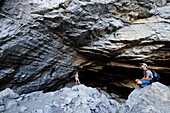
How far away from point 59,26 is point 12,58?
3.09 m

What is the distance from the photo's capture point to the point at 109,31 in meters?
13.9

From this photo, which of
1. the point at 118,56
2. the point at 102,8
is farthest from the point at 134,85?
the point at 102,8

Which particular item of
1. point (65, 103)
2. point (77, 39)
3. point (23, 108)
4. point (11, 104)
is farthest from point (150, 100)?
point (77, 39)


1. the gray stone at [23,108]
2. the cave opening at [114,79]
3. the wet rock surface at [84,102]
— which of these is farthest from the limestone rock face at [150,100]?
the cave opening at [114,79]

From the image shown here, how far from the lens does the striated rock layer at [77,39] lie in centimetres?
1185

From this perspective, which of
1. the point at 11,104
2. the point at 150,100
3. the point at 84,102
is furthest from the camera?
the point at 11,104

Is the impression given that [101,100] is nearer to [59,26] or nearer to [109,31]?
[59,26]

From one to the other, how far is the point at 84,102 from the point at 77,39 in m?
5.98

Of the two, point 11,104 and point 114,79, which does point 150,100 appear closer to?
point 11,104

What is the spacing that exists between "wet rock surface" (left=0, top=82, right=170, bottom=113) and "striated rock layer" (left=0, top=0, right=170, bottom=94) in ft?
12.8

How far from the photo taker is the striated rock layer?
1185cm

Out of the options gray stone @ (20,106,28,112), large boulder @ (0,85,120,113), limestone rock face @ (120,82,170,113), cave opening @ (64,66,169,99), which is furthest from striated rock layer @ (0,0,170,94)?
limestone rock face @ (120,82,170,113)

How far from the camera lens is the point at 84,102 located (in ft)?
26.0

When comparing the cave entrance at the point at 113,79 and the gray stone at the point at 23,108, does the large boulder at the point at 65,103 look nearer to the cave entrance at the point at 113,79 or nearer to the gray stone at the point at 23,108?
the gray stone at the point at 23,108
